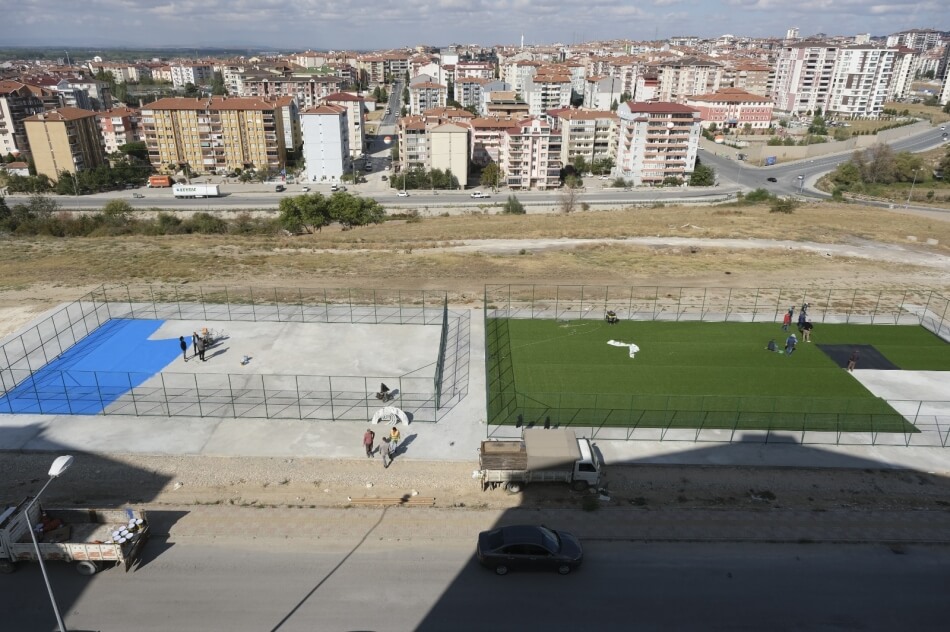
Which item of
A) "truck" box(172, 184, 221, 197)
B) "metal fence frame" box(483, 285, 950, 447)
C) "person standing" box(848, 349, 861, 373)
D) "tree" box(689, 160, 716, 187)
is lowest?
"truck" box(172, 184, 221, 197)

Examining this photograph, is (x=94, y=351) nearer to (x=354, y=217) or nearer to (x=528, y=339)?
(x=528, y=339)

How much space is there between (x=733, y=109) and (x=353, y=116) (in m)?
76.5

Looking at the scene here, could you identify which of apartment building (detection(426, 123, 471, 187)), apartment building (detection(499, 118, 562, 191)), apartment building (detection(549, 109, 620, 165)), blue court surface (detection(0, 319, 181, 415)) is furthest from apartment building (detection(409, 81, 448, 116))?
blue court surface (detection(0, 319, 181, 415))

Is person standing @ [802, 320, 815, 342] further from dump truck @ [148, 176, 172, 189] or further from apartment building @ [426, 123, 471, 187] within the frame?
dump truck @ [148, 176, 172, 189]

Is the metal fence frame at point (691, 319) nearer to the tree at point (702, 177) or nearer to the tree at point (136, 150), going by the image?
the tree at point (702, 177)

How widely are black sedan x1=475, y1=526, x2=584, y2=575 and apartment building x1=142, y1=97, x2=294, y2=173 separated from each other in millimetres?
95241

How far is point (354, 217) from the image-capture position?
194 ft

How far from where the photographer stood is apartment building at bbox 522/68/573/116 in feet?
406

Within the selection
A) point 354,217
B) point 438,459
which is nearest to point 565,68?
point 354,217

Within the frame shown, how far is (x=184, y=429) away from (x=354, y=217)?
4111 cm

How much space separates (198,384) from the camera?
76.2 ft

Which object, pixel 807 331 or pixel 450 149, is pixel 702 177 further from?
pixel 807 331

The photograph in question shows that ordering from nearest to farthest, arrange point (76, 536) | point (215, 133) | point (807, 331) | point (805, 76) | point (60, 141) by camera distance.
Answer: point (76, 536) < point (807, 331) < point (60, 141) < point (215, 133) < point (805, 76)

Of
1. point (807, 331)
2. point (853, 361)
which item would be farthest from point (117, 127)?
point (853, 361)
